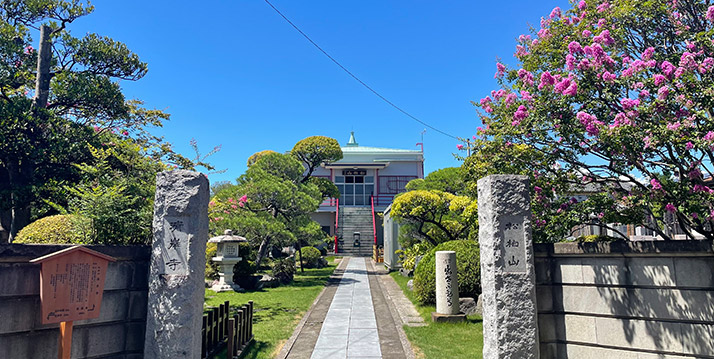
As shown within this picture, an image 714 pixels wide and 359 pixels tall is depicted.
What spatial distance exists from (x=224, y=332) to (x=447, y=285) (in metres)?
4.92

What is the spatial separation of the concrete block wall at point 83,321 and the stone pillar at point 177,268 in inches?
8.8

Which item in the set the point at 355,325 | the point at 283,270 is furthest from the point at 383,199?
the point at 355,325

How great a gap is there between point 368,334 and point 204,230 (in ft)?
14.7

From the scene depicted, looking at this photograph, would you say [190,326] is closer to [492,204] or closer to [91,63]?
[492,204]

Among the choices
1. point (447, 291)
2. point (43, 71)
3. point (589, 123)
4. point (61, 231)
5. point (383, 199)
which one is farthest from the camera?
point (383, 199)

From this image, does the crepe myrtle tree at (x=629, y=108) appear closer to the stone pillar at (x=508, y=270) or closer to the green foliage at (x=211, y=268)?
the stone pillar at (x=508, y=270)

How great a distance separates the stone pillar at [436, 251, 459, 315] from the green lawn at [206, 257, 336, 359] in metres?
3.45

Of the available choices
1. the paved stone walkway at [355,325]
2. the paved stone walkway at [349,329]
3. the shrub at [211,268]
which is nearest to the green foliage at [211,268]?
the shrub at [211,268]

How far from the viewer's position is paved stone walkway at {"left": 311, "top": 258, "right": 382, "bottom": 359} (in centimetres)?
681

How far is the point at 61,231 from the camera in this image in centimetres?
540

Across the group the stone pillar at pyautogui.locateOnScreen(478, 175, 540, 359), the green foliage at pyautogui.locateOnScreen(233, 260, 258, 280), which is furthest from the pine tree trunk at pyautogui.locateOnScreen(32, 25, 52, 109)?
the stone pillar at pyautogui.locateOnScreen(478, 175, 540, 359)

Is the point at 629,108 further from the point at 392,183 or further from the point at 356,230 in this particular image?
the point at 392,183

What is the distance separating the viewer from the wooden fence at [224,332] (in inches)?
233

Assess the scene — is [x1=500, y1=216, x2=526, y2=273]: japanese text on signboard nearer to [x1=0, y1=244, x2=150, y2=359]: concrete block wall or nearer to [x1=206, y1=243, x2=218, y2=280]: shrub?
[x1=0, y1=244, x2=150, y2=359]: concrete block wall
